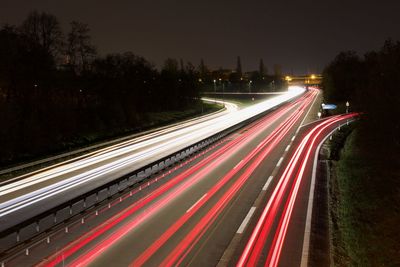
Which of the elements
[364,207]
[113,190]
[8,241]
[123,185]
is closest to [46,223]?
[8,241]

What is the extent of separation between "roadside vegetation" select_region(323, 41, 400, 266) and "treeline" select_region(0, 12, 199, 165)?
23960 millimetres

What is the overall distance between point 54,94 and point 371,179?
35.9 m

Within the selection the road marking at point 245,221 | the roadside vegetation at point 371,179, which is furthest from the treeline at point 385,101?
the road marking at point 245,221

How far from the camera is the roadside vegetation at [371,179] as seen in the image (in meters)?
14.8

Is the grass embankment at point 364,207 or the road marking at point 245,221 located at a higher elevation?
the road marking at point 245,221

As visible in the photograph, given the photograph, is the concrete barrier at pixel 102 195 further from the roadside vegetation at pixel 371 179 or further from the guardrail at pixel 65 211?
the roadside vegetation at pixel 371 179

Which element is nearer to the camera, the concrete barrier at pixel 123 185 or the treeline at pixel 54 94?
the concrete barrier at pixel 123 185

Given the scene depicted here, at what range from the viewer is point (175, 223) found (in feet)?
50.1

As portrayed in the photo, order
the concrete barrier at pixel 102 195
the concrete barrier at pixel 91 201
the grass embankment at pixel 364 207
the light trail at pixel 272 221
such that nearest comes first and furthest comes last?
the light trail at pixel 272 221 → the grass embankment at pixel 364 207 → the concrete barrier at pixel 91 201 → the concrete barrier at pixel 102 195

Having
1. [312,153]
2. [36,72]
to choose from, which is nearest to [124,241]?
[312,153]

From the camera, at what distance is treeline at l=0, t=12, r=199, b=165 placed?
36.2m

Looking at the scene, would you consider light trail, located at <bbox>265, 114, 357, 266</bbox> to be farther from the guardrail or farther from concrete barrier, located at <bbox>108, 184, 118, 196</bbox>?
concrete barrier, located at <bbox>108, 184, 118, 196</bbox>

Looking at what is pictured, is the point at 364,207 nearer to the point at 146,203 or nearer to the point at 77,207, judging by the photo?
the point at 146,203

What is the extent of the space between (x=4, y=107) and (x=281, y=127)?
98.6ft
